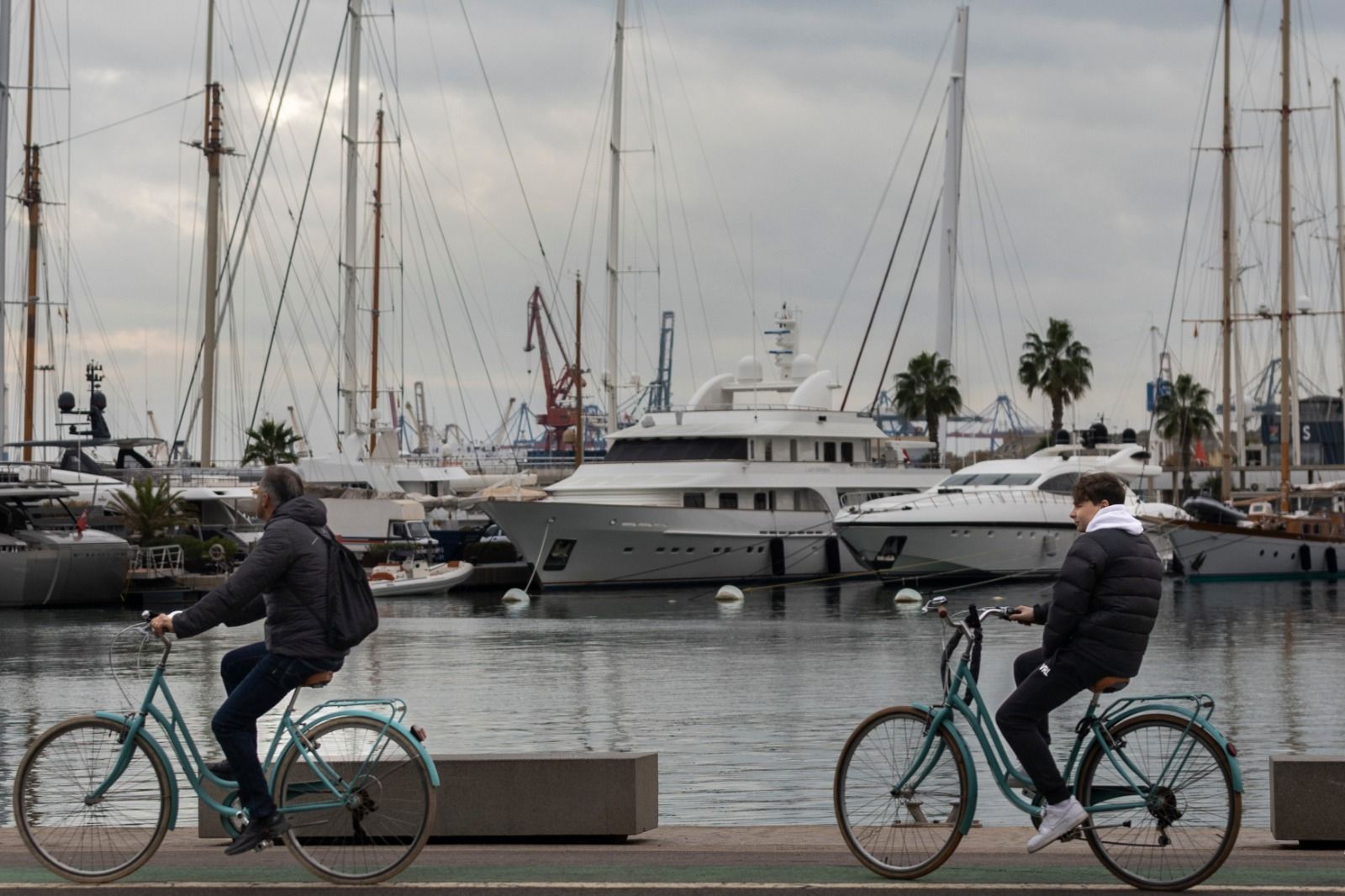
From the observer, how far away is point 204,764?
8.03 metres

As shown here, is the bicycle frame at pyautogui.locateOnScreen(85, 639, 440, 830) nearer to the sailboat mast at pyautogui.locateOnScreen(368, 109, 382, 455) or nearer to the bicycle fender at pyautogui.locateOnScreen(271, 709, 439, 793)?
the bicycle fender at pyautogui.locateOnScreen(271, 709, 439, 793)

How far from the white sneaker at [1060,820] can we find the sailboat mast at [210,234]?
57.6 metres

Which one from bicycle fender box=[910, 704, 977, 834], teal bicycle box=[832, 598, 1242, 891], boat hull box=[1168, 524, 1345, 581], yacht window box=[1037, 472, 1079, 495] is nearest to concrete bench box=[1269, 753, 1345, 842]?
teal bicycle box=[832, 598, 1242, 891]

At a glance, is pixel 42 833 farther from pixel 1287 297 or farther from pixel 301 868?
→ pixel 1287 297

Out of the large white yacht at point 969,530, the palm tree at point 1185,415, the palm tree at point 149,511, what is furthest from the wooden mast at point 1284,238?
the palm tree at point 149,511

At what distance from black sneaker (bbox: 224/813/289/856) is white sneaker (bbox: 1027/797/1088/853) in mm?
3155

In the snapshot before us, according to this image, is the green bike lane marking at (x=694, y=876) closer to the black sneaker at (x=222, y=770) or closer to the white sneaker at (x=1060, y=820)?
the white sneaker at (x=1060, y=820)

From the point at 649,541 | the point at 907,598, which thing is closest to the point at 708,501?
the point at 649,541

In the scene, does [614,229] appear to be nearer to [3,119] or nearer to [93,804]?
[3,119]

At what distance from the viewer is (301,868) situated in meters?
8.41

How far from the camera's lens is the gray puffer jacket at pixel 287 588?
7742mm

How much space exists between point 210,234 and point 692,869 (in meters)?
59.1

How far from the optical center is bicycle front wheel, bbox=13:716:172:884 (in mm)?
7930

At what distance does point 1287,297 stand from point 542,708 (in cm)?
4546
